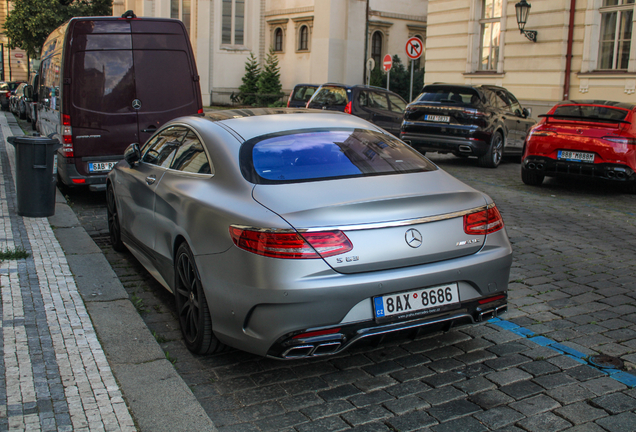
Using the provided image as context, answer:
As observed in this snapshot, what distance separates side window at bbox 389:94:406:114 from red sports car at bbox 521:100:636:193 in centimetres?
703

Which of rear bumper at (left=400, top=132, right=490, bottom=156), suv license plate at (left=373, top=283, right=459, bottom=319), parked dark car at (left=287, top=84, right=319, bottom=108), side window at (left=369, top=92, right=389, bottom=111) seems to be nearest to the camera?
suv license plate at (left=373, top=283, right=459, bottom=319)

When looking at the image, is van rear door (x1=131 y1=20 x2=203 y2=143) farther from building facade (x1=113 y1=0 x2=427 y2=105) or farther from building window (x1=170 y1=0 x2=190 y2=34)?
building window (x1=170 y1=0 x2=190 y2=34)

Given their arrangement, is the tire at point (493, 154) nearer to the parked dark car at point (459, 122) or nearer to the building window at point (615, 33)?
the parked dark car at point (459, 122)

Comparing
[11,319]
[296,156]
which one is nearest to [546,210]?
[296,156]

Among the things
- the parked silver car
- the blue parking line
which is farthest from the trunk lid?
the blue parking line

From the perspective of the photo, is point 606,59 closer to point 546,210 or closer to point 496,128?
point 496,128

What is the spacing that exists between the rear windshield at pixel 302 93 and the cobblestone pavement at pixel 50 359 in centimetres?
1838

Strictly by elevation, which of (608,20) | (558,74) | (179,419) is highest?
(608,20)

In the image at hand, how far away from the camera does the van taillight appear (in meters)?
8.95

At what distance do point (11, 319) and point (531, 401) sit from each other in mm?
3425

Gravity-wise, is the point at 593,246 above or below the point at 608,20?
below

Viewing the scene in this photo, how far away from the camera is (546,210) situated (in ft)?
31.0

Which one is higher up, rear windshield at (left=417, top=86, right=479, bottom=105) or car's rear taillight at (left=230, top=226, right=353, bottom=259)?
rear windshield at (left=417, top=86, right=479, bottom=105)

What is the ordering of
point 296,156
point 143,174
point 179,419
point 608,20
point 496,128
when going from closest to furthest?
point 179,419, point 296,156, point 143,174, point 496,128, point 608,20
